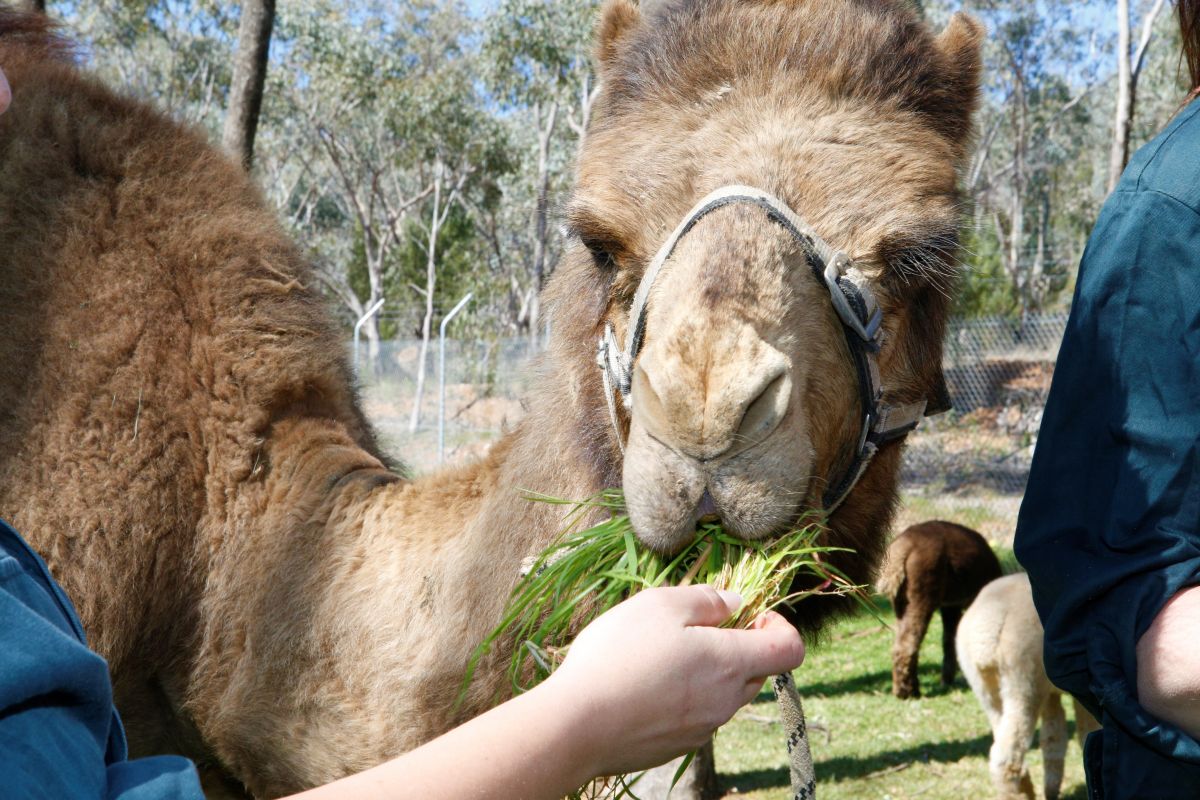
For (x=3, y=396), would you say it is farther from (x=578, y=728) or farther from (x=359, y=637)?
(x=578, y=728)

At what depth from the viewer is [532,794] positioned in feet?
3.95

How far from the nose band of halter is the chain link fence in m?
12.0

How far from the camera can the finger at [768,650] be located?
4.66 ft

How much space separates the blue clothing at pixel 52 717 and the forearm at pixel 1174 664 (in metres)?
1.34

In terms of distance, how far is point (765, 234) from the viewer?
7.02 ft

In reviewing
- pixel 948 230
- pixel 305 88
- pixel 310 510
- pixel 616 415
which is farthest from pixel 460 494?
pixel 305 88

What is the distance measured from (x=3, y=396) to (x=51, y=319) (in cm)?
24

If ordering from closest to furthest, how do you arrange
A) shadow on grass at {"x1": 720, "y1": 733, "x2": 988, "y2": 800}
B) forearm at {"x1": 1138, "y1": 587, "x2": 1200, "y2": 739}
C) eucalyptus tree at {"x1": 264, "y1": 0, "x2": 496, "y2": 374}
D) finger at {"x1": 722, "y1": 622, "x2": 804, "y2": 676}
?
finger at {"x1": 722, "y1": 622, "x2": 804, "y2": 676}, forearm at {"x1": 1138, "y1": 587, "x2": 1200, "y2": 739}, shadow on grass at {"x1": 720, "y1": 733, "x2": 988, "y2": 800}, eucalyptus tree at {"x1": 264, "y1": 0, "x2": 496, "y2": 374}

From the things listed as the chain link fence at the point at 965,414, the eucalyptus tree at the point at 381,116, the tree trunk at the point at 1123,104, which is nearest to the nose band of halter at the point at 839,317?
the chain link fence at the point at 965,414

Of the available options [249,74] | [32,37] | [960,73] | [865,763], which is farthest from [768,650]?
[865,763]

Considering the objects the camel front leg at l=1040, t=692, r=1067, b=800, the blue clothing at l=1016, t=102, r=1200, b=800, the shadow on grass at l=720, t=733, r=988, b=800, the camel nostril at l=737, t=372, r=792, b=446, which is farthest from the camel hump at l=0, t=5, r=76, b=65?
the camel front leg at l=1040, t=692, r=1067, b=800

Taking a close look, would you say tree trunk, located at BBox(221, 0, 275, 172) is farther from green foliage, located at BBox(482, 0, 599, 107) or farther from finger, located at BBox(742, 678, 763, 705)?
green foliage, located at BBox(482, 0, 599, 107)

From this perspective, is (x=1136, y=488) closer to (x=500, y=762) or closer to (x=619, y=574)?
(x=619, y=574)

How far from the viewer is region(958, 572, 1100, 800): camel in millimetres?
6397
